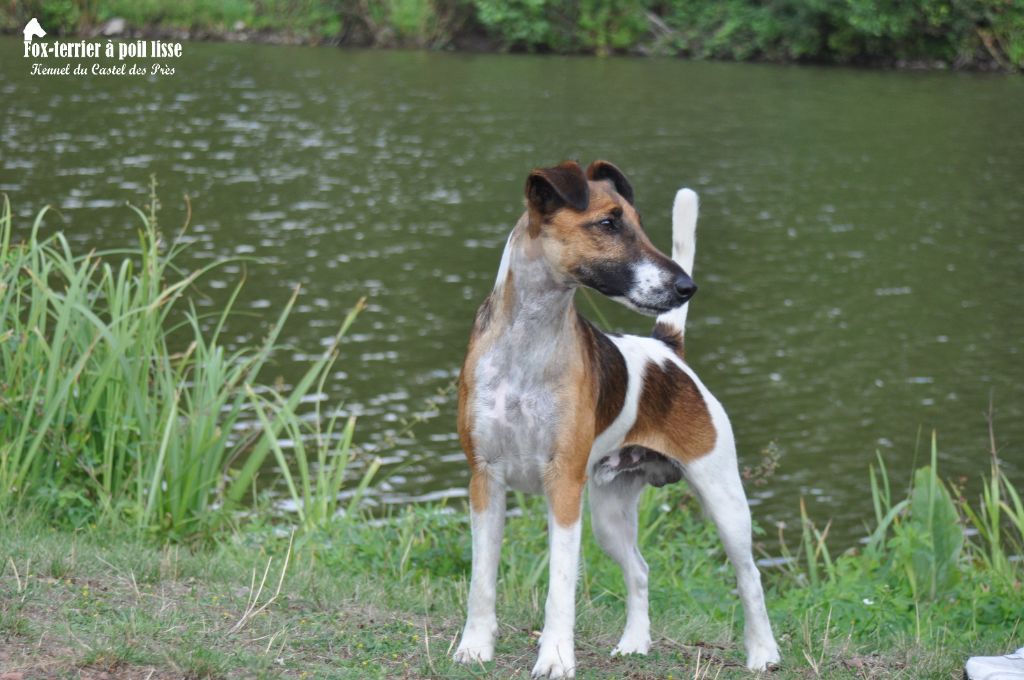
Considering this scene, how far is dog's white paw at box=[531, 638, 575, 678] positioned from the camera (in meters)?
4.41

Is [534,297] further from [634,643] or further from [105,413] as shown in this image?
[105,413]

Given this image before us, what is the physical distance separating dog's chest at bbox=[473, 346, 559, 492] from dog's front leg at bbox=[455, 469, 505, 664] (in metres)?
0.14

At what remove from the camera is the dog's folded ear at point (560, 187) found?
425 centimetres

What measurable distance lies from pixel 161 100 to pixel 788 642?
86.5 ft

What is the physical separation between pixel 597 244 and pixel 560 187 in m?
0.22

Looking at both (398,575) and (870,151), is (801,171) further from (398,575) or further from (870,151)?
(398,575)

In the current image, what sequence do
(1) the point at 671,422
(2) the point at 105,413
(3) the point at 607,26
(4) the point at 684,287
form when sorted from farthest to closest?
(3) the point at 607,26 → (2) the point at 105,413 → (1) the point at 671,422 → (4) the point at 684,287

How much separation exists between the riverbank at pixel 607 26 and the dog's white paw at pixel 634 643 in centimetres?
3431

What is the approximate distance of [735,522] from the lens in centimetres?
488

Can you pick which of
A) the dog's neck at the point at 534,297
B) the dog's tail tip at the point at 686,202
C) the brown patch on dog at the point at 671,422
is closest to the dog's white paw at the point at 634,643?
the brown patch on dog at the point at 671,422

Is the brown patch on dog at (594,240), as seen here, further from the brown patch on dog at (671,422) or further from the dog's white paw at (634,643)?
the dog's white paw at (634,643)

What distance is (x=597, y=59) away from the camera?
39.7 metres

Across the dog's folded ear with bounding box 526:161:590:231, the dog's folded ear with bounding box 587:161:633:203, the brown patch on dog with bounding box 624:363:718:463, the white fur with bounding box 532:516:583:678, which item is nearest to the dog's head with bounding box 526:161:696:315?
the dog's folded ear with bounding box 526:161:590:231

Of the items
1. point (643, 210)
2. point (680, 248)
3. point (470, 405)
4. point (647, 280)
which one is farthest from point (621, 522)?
point (643, 210)
